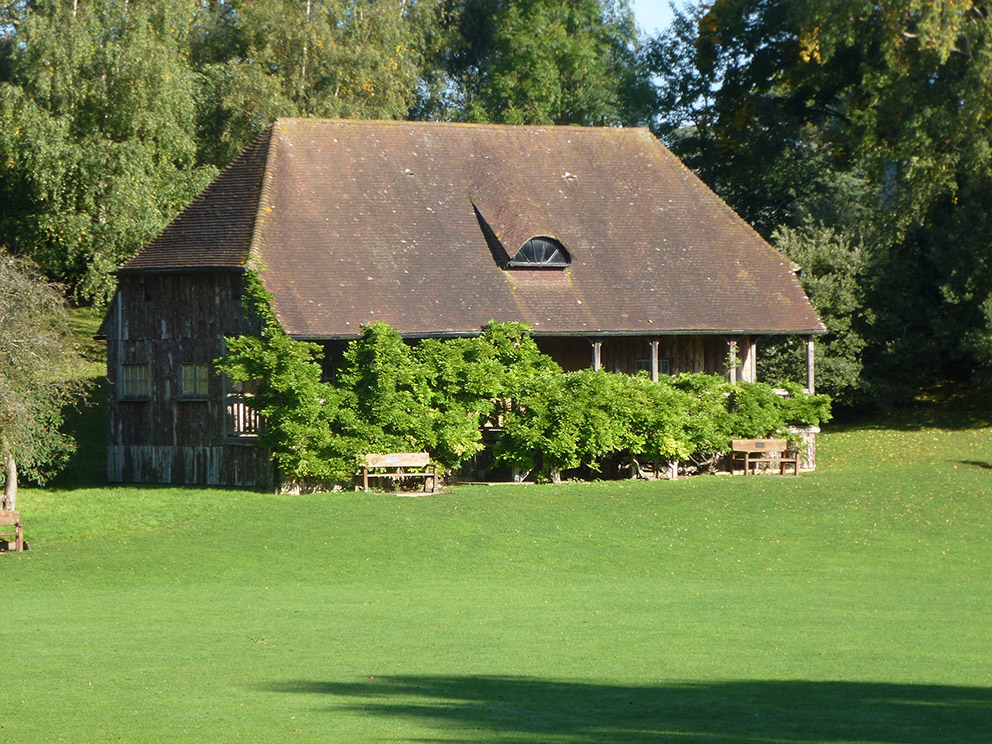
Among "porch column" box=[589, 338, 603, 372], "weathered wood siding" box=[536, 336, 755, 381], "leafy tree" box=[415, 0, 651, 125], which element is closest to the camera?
"porch column" box=[589, 338, 603, 372]

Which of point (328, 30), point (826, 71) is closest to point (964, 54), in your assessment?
point (826, 71)

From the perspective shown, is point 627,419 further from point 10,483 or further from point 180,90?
point 180,90

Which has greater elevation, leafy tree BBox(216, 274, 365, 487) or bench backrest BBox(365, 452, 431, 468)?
leafy tree BBox(216, 274, 365, 487)

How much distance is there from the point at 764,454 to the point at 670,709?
23409 mm

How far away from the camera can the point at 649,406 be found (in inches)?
1283

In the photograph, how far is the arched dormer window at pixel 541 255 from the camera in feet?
116

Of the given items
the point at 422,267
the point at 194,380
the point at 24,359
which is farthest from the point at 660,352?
the point at 24,359

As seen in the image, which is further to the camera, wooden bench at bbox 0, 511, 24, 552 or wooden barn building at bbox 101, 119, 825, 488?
wooden barn building at bbox 101, 119, 825, 488

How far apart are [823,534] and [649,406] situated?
24.8 ft

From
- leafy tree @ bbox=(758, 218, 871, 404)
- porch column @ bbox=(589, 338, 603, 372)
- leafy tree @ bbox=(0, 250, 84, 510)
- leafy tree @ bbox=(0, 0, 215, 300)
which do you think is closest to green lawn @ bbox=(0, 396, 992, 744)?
leafy tree @ bbox=(0, 250, 84, 510)

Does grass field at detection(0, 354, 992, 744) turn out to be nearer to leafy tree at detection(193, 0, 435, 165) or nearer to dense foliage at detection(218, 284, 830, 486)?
dense foliage at detection(218, 284, 830, 486)

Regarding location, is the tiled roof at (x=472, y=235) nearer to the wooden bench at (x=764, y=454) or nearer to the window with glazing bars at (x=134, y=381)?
the window with glazing bars at (x=134, y=381)

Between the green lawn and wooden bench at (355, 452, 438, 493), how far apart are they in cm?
69

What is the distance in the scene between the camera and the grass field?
451 inches
